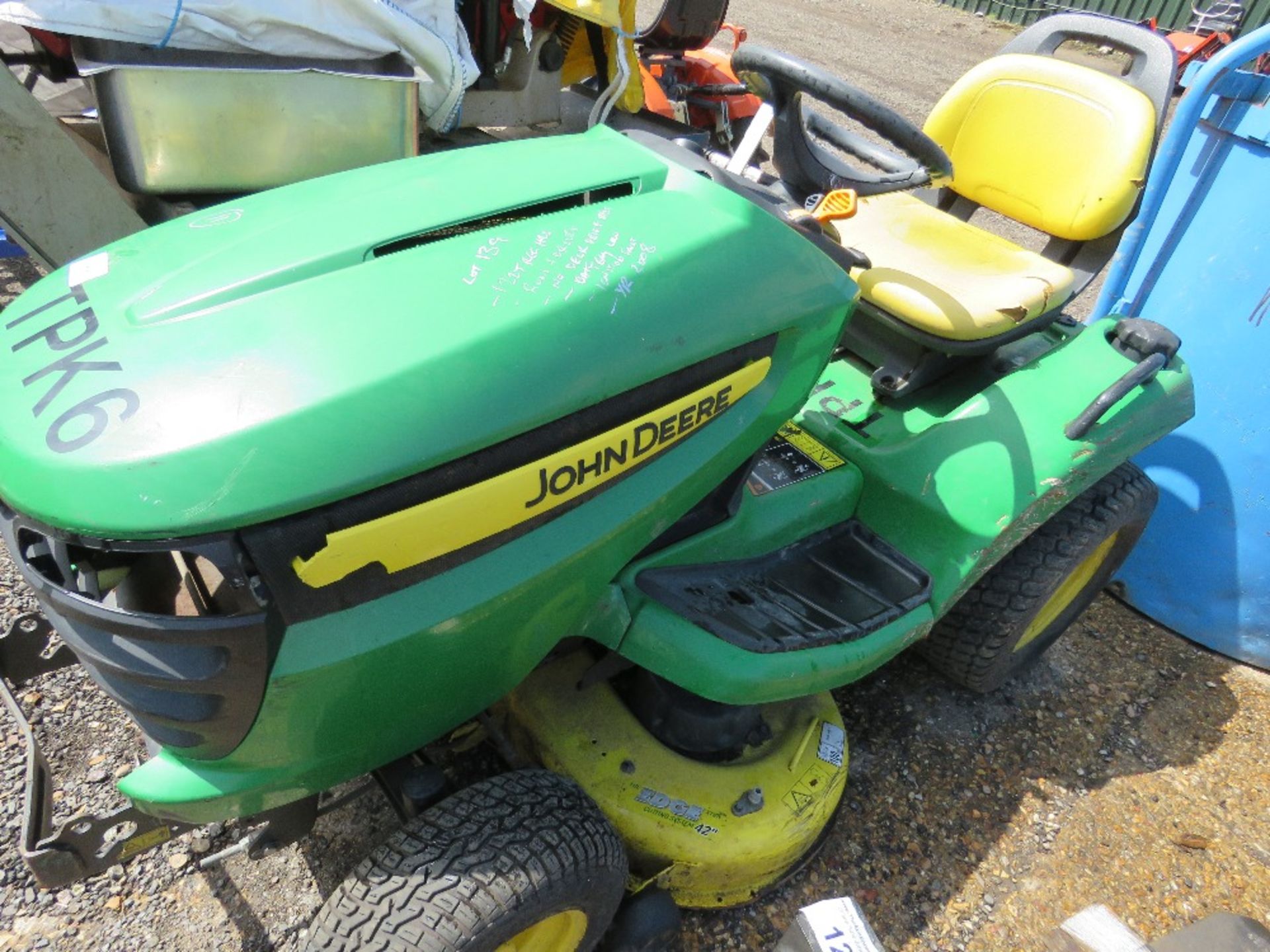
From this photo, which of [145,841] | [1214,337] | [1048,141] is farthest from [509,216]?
[1214,337]

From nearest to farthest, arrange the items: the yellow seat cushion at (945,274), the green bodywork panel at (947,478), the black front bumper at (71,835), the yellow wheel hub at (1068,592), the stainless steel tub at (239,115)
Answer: the black front bumper at (71,835), the green bodywork panel at (947,478), the yellow seat cushion at (945,274), the stainless steel tub at (239,115), the yellow wheel hub at (1068,592)

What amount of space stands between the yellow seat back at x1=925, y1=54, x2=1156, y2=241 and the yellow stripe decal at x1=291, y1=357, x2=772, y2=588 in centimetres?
141

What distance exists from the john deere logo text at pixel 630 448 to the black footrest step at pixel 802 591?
25 centimetres

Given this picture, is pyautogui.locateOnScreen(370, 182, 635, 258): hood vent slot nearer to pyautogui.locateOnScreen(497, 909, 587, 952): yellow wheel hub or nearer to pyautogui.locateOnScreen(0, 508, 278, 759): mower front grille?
pyautogui.locateOnScreen(0, 508, 278, 759): mower front grille

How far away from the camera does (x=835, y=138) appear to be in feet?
5.81

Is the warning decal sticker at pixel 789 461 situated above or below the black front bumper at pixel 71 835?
above

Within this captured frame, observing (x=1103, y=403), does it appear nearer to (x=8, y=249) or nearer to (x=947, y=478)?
(x=947, y=478)

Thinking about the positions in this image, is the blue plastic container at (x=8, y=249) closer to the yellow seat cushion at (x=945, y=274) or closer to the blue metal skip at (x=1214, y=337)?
the yellow seat cushion at (x=945, y=274)

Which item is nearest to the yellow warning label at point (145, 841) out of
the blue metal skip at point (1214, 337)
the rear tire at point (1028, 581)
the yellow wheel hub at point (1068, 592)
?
the rear tire at point (1028, 581)

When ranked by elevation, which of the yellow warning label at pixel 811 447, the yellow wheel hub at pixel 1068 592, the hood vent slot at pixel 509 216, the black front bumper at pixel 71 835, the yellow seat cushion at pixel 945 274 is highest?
the hood vent slot at pixel 509 216

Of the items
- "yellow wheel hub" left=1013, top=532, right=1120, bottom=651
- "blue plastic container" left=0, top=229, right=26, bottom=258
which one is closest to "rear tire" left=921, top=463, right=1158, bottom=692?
"yellow wheel hub" left=1013, top=532, right=1120, bottom=651

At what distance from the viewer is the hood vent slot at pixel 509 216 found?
1080mm

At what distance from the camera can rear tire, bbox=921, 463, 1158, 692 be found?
1.94 metres

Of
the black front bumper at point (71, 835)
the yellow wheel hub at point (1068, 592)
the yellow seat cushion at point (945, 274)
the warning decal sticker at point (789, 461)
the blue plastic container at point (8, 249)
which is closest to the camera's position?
the black front bumper at point (71, 835)
